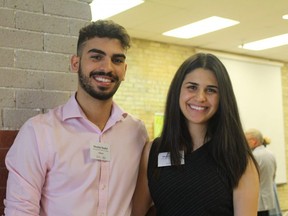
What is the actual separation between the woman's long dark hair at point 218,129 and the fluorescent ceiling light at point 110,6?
137 inches

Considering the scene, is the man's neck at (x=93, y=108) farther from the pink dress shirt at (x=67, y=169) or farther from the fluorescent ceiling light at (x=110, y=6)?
the fluorescent ceiling light at (x=110, y=6)

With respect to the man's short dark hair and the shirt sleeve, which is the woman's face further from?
the shirt sleeve

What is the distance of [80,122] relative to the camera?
1.88 m

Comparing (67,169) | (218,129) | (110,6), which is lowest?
(67,169)

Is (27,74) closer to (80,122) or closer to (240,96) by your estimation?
(80,122)

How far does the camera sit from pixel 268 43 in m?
7.72

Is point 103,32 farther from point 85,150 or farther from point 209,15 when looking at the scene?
point 209,15

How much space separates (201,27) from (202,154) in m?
4.92

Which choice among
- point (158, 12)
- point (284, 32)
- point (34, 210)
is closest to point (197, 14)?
point (158, 12)

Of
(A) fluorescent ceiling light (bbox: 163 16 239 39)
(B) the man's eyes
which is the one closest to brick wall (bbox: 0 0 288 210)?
(B) the man's eyes

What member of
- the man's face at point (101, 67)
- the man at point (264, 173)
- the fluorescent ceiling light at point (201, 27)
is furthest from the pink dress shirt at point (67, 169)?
the fluorescent ceiling light at point (201, 27)

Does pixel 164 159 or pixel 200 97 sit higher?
pixel 200 97

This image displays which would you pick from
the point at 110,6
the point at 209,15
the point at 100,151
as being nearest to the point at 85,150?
the point at 100,151

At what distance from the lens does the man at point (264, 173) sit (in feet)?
16.3
